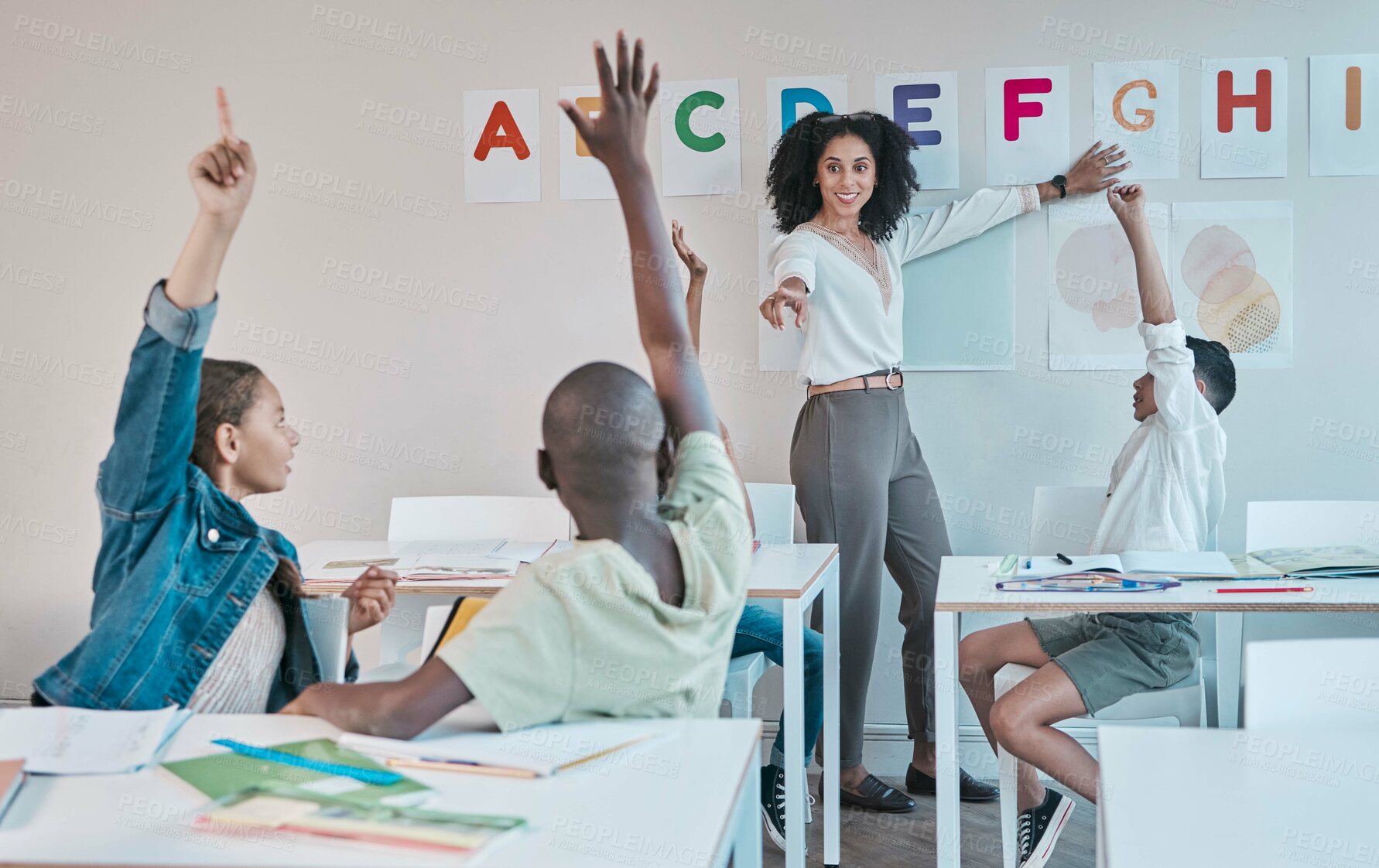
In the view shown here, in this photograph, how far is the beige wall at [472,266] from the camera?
3.38 meters

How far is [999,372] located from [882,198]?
0.62 m

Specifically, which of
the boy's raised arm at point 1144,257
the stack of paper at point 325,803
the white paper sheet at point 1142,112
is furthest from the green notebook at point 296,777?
the white paper sheet at point 1142,112

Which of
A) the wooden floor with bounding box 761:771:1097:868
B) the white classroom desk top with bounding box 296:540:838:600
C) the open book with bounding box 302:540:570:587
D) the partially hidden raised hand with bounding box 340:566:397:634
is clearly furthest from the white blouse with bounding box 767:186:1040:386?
the partially hidden raised hand with bounding box 340:566:397:634

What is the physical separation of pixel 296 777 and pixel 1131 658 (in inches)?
70.5

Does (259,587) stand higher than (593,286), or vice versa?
(593,286)

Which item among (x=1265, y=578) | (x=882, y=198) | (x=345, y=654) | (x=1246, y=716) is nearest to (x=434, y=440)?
(x=882, y=198)

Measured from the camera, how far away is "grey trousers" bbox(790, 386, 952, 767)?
3.17 m

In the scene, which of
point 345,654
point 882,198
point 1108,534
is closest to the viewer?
point 345,654

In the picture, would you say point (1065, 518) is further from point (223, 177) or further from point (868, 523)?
point (223, 177)

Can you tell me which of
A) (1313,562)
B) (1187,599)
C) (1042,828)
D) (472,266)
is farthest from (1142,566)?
(472,266)

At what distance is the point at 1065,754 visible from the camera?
2.37 metres

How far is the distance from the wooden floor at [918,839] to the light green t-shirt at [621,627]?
4.91ft

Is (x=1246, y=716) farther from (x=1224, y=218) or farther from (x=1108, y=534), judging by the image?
(x=1224, y=218)

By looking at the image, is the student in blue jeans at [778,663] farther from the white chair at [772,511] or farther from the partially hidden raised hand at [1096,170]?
the partially hidden raised hand at [1096,170]
